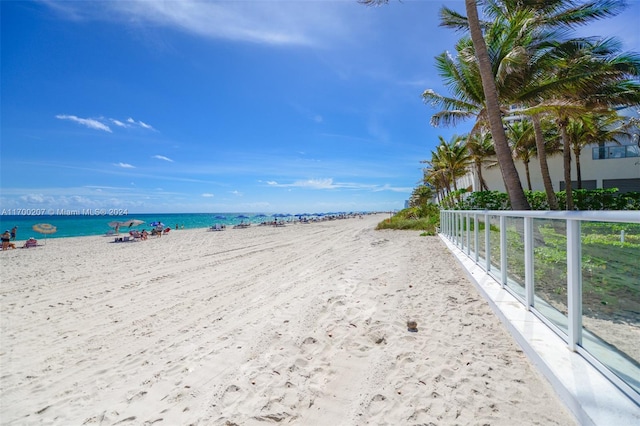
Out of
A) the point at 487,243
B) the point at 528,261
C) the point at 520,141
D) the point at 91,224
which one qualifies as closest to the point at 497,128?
the point at 487,243

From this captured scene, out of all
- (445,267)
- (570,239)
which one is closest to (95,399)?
(570,239)

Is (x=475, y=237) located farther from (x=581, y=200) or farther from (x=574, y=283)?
(x=581, y=200)

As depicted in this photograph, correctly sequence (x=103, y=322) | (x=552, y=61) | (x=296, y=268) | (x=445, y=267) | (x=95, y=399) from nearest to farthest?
(x=95, y=399), (x=103, y=322), (x=445, y=267), (x=296, y=268), (x=552, y=61)

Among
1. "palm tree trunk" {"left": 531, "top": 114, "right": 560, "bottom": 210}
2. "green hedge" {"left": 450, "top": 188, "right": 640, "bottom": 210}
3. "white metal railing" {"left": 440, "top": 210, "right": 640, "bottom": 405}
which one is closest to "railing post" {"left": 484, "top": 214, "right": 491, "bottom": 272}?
"white metal railing" {"left": 440, "top": 210, "right": 640, "bottom": 405}

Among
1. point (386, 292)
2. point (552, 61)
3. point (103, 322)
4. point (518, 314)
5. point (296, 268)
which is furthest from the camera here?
point (552, 61)

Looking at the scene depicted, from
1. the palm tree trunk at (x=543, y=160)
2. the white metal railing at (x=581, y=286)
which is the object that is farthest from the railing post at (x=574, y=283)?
the palm tree trunk at (x=543, y=160)

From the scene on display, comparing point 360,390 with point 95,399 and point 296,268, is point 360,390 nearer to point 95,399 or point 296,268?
point 95,399

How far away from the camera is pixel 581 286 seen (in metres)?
2.73

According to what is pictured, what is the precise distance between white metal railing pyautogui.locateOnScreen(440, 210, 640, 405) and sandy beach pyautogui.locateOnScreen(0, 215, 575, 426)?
1.59 ft

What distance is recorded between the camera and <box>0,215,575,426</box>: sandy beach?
2641 mm

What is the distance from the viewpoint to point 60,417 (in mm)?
2895

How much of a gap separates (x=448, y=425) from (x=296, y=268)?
283 inches

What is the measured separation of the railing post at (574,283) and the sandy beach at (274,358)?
50 cm

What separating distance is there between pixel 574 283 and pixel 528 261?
1197 millimetres
